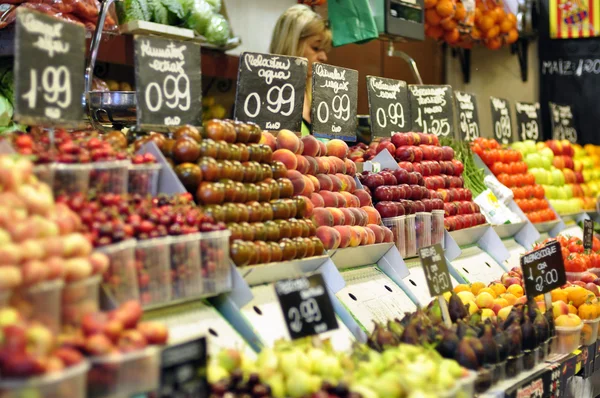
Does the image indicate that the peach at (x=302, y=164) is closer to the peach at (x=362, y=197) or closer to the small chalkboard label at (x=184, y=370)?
the peach at (x=362, y=197)

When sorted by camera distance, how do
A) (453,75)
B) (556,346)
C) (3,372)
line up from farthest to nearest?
(453,75)
(556,346)
(3,372)

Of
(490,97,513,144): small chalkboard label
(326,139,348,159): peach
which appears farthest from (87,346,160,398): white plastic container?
(490,97,513,144): small chalkboard label

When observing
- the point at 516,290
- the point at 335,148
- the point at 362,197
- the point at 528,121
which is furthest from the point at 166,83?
the point at 528,121

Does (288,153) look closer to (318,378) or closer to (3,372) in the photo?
(318,378)

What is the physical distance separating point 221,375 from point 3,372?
0.66m

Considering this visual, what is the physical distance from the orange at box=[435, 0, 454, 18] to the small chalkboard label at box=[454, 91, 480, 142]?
1038mm

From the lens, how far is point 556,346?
297 centimetres

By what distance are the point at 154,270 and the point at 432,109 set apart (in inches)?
124

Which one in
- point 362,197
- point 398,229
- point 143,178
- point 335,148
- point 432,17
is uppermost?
point 432,17

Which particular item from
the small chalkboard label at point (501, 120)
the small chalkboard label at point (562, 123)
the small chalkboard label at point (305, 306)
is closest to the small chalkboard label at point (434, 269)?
the small chalkboard label at point (305, 306)

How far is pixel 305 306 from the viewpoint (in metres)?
2.14

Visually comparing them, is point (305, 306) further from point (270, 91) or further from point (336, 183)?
point (270, 91)

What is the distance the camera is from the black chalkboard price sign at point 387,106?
4180mm

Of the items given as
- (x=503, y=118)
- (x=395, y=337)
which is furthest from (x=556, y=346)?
(x=503, y=118)
